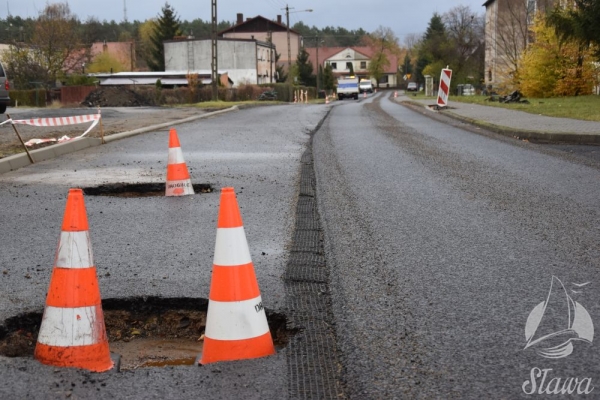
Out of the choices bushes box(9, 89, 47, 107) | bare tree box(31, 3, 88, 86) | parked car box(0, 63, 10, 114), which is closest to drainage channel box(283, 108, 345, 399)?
parked car box(0, 63, 10, 114)

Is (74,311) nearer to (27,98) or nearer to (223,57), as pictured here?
(27,98)

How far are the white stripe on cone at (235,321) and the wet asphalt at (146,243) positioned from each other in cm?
14

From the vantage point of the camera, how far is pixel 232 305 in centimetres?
374

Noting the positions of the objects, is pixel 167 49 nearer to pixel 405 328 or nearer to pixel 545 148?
pixel 545 148

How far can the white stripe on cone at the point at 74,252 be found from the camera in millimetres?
3779

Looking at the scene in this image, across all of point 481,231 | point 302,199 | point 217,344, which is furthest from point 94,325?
point 302,199

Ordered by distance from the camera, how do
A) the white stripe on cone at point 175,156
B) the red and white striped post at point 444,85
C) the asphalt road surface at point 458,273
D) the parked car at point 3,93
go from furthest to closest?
the red and white striped post at point 444,85 < the parked car at point 3,93 < the white stripe on cone at point 175,156 < the asphalt road surface at point 458,273

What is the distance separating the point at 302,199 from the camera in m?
8.51

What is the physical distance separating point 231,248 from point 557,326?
5.53ft

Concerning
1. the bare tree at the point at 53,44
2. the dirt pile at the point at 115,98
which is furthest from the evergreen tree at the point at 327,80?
the dirt pile at the point at 115,98

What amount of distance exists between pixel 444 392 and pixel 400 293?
1.50 m

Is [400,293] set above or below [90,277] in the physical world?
below

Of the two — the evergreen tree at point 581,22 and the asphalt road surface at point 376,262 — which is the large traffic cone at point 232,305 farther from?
the evergreen tree at point 581,22

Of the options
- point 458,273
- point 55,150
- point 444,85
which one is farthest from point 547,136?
point 444,85
